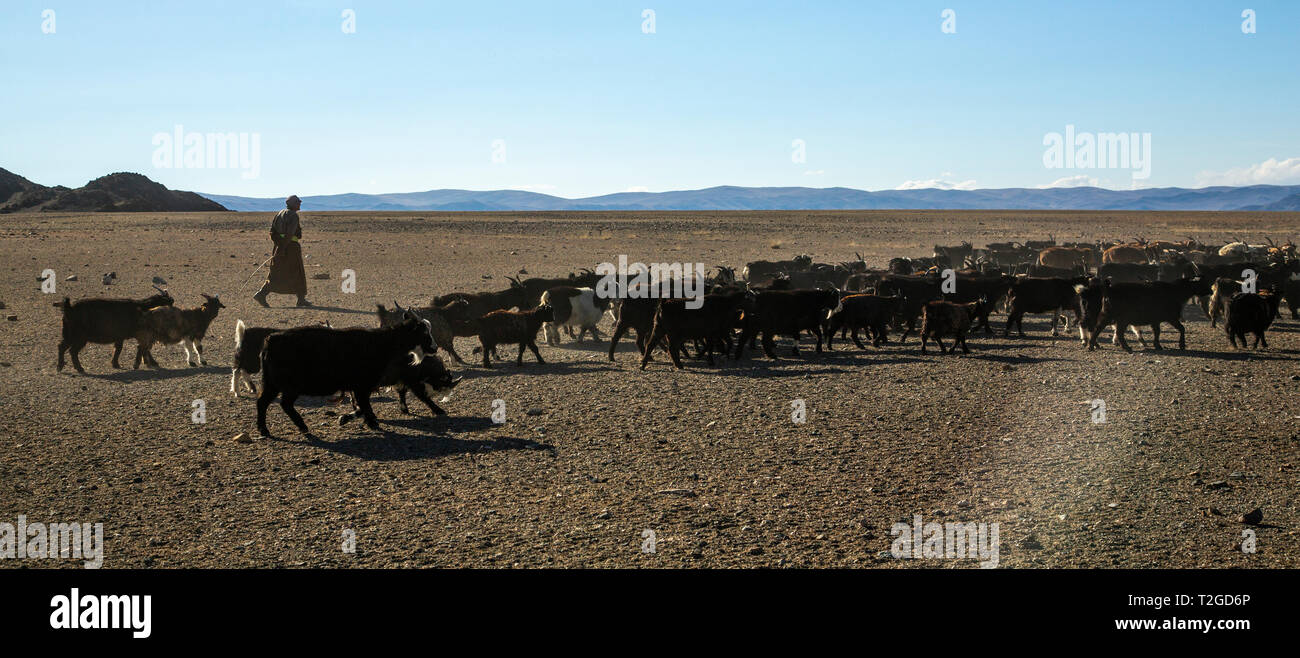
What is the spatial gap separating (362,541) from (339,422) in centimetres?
390

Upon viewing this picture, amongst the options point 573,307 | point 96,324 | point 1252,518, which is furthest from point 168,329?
point 1252,518

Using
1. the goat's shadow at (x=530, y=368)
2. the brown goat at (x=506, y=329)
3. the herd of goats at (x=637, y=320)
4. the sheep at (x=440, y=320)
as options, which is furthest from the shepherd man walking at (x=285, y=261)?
the brown goat at (x=506, y=329)

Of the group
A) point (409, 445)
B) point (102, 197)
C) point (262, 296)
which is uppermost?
point (102, 197)

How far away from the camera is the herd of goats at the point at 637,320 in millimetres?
10234

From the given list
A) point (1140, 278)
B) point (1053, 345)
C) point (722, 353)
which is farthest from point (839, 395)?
point (1140, 278)

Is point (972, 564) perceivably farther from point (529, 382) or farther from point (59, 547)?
point (529, 382)

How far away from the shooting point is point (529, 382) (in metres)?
13.2

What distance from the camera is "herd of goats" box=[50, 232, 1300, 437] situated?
10234mm

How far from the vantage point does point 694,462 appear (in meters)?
8.88

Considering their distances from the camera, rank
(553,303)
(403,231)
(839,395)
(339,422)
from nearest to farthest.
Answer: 1. (339,422)
2. (839,395)
3. (553,303)
4. (403,231)

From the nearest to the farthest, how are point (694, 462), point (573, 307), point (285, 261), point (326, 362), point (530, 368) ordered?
point (694, 462) < point (326, 362) < point (530, 368) < point (573, 307) < point (285, 261)

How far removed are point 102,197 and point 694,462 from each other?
106 metres

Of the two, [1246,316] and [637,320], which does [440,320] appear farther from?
[1246,316]

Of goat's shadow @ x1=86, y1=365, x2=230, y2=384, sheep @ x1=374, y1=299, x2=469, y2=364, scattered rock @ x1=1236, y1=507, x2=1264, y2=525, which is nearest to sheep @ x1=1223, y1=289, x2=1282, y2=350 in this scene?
scattered rock @ x1=1236, y1=507, x2=1264, y2=525
